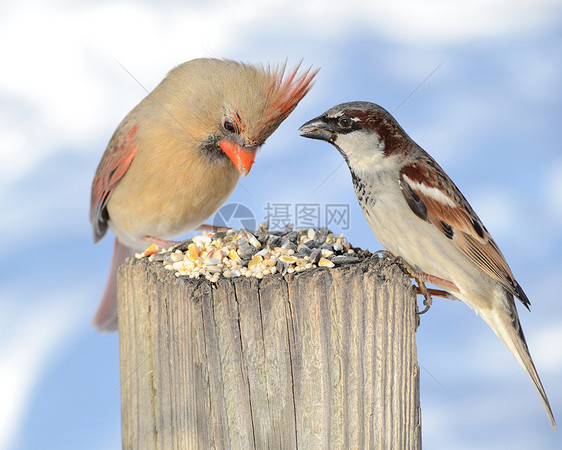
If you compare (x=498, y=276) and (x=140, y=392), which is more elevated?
(x=498, y=276)

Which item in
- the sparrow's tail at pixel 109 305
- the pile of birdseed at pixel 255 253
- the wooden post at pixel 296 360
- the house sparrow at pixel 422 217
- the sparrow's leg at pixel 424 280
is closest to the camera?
the wooden post at pixel 296 360

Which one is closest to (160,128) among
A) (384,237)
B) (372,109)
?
(372,109)

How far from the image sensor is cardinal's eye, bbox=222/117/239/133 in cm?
359

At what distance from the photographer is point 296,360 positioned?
7.39 feet

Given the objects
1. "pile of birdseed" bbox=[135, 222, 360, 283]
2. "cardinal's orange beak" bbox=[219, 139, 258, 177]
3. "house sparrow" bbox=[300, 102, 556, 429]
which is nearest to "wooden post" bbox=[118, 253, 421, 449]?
"pile of birdseed" bbox=[135, 222, 360, 283]

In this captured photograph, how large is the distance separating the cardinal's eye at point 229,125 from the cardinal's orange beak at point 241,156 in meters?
0.08

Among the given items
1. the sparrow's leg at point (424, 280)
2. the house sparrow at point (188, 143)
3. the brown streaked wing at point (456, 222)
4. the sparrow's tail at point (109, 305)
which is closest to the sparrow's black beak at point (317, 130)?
the house sparrow at point (188, 143)

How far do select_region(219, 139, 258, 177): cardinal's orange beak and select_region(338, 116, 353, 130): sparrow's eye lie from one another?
0.57m

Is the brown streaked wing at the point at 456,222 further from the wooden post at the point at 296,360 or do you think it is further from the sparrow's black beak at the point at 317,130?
the wooden post at the point at 296,360

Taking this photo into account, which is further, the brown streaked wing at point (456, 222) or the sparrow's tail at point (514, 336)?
the sparrow's tail at point (514, 336)

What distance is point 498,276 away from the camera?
127 inches

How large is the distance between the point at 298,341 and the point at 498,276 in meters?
1.45

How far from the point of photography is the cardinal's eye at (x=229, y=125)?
359 cm

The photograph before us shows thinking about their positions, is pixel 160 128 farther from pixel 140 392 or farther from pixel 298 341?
pixel 298 341
